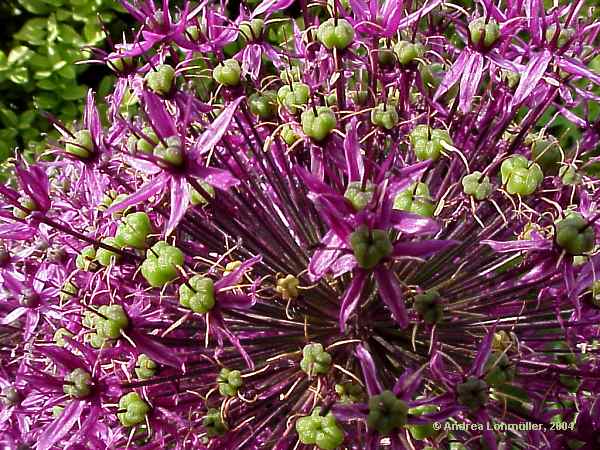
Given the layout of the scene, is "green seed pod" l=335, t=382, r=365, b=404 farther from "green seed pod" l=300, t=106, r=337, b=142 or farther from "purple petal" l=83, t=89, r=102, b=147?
"purple petal" l=83, t=89, r=102, b=147

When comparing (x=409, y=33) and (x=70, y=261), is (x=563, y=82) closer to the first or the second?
(x=409, y=33)

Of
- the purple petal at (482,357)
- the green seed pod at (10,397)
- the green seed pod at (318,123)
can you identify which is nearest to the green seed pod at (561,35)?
the green seed pod at (318,123)

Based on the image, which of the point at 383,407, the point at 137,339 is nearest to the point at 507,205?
the point at 383,407

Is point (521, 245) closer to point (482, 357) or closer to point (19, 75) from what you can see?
point (482, 357)

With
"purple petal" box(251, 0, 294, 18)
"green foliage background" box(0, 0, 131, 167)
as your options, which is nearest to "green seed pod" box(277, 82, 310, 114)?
"purple petal" box(251, 0, 294, 18)

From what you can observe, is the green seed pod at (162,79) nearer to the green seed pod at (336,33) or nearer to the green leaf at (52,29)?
the green seed pod at (336,33)
